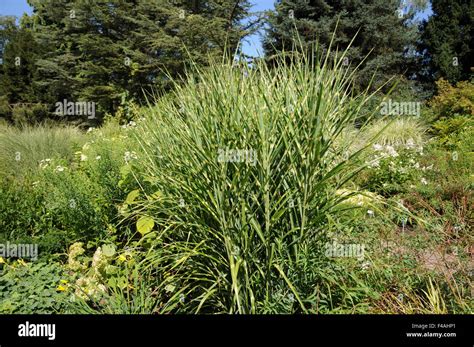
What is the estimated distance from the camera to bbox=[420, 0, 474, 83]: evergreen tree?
1200cm

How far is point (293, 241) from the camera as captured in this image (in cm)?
213

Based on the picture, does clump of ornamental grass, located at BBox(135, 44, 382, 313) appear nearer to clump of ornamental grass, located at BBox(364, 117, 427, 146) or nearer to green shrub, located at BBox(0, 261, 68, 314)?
green shrub, located at BBox(0, 261, 68, 314)

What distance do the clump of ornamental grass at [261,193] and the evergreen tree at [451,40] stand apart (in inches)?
458

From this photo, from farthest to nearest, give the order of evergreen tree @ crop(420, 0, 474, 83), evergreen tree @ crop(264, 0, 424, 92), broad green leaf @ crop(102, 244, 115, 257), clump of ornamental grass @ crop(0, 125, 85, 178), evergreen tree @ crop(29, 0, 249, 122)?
1. evergreen tree @ crop(420, 0, 474, 83)
2. evergreen tree @ crop(29, 0, 249, 122)
3. evergreen tree @ crop(264, 0, 424, 92)
4. clump of ornamental grass @ crop(0, 125, 85, 178)
5. broad green leaf @ crop(102, 244, 115, 257)

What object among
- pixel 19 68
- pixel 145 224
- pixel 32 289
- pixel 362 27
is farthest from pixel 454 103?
pixel 19 68

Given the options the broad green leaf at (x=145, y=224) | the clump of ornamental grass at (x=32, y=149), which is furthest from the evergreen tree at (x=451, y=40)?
the broad green leaf at (x=145, y=224)

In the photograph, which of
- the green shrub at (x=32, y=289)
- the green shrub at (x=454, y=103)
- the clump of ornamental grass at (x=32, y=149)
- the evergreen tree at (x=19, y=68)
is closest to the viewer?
the green shrub at (x=32, y=289)

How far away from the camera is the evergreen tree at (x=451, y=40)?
39.4 feet

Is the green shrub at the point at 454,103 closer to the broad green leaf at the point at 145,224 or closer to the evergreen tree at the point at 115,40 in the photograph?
the evergreen tree at the point at 115,40

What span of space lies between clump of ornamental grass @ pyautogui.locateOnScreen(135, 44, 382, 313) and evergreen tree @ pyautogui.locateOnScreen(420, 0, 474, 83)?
1163 centimetres

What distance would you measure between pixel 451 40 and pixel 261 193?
1292 cm

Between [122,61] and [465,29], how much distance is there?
12328 millimetres

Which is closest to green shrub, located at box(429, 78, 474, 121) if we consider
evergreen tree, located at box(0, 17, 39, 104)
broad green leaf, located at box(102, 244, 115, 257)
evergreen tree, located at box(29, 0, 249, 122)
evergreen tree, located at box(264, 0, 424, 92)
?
evergreen tree, located at box(264, 0, 424, 92)
